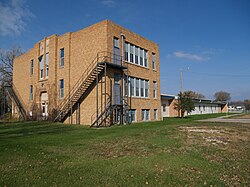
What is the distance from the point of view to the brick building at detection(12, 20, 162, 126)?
69.4 ft

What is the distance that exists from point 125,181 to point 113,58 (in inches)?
687

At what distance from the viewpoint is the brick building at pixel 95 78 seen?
833 inches

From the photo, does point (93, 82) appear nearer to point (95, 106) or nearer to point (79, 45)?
point (95, 106)

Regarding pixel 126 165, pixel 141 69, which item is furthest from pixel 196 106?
pixel 126 165

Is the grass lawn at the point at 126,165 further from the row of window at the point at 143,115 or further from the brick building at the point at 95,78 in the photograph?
the row of window at the point at 143,115

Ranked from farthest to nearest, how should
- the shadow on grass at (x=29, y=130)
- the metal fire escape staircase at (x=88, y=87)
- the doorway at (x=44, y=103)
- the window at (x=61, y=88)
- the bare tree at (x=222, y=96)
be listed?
the bare tree at (x=222, y=96) → the doorway at (x=44, y=103) → the window at (x=61, y=88) → the metal fire escape staircase at (x=88, y=87) → the shadow on grass at (x=29, y=130)

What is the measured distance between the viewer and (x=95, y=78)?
70.2ft

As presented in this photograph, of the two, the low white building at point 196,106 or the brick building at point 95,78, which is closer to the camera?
the brick building at point 95,78

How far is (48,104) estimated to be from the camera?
27000 millimetres

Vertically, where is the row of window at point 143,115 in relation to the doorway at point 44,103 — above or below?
below

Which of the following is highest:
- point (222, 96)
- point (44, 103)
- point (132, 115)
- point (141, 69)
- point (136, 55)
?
point (136, 55)

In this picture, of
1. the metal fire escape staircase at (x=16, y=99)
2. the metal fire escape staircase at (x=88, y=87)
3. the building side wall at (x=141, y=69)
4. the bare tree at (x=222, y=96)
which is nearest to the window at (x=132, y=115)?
the building side wall at (x=141, y=69)

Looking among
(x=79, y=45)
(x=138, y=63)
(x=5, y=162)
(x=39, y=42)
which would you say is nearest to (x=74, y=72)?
(x=79, y=45)

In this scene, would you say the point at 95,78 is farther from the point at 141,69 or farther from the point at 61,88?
the point at 141,69
